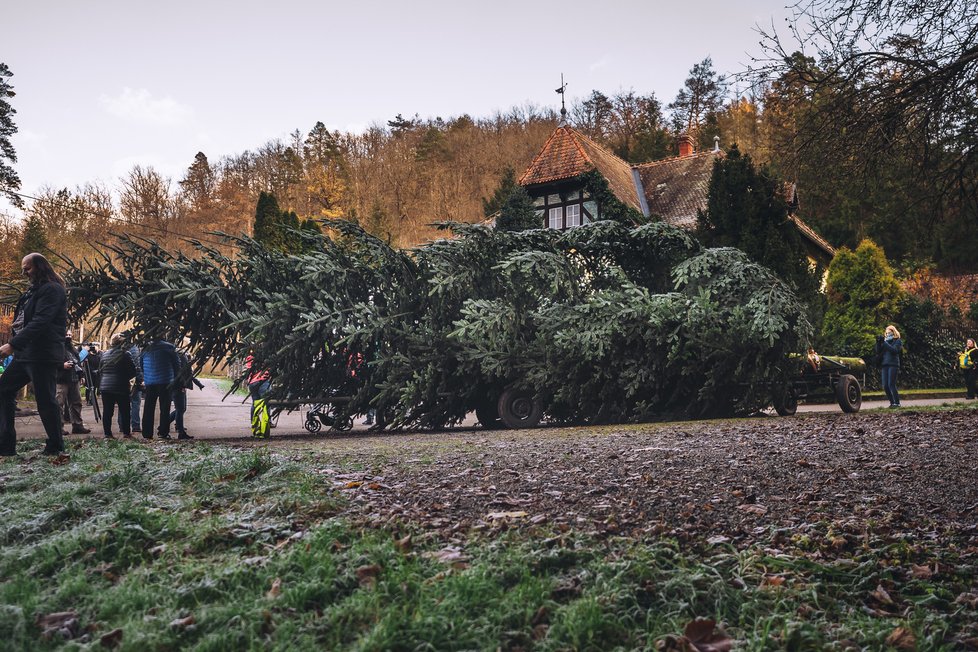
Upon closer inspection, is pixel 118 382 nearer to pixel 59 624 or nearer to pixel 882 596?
pixel 59 624

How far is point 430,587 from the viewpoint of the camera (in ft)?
10.6

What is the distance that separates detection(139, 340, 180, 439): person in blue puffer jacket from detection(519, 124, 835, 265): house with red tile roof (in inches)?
698

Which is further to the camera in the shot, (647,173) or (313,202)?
(313,202)

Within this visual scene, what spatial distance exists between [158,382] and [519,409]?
602 cm

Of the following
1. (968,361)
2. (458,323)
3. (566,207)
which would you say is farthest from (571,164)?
(458,323)

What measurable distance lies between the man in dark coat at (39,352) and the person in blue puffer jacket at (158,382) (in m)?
3.67

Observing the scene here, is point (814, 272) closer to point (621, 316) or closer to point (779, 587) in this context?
point (621, 316)

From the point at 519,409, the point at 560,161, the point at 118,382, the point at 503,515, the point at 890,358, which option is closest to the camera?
the point at 503,515

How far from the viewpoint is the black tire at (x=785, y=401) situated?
1306cm

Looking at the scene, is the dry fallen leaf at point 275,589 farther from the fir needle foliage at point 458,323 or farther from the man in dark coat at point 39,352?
the fir needle foliage at point 458,323

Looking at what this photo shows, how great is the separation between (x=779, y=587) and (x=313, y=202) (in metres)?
54.8

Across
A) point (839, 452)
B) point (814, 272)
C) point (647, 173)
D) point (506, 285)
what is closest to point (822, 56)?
point (839, 452)

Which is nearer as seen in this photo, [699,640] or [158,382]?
[699,640]

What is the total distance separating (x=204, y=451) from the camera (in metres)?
7.92
